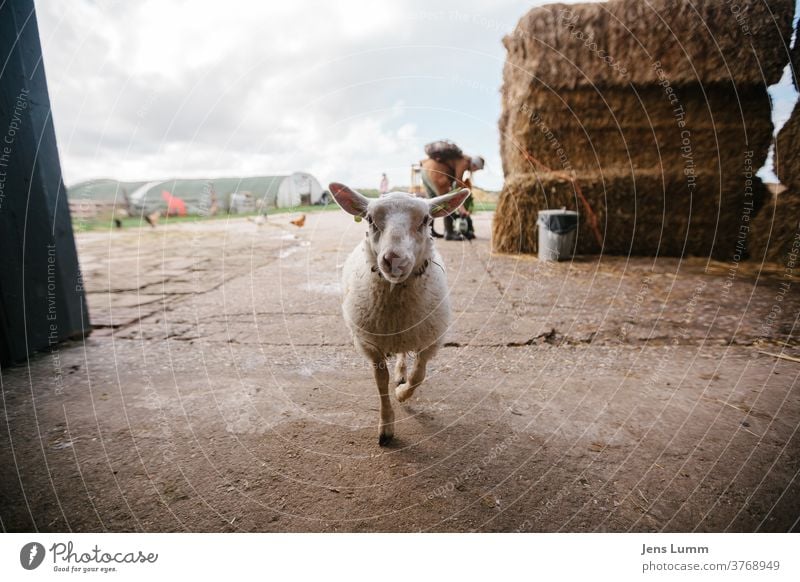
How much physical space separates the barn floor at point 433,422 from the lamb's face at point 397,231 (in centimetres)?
109

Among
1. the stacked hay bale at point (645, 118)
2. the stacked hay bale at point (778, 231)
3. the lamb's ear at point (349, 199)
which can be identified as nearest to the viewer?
the lamb's ear at point (349, 199)

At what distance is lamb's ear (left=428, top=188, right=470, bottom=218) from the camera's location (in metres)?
2.17

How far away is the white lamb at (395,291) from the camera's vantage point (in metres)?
1.95

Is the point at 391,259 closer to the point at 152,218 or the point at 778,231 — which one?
the point at 778,231

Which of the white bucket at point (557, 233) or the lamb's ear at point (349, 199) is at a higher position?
the lamb's ear at point (349, 199)

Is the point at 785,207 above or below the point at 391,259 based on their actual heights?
above

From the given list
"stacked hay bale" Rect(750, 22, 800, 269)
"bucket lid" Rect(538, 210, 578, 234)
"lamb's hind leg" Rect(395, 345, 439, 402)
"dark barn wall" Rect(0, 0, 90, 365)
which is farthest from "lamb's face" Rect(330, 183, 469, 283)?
"stacked hay bale" Rect(750, 22, 800, 269)

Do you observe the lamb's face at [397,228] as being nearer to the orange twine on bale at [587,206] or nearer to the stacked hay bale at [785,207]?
the orange twine on bale at [587,206]

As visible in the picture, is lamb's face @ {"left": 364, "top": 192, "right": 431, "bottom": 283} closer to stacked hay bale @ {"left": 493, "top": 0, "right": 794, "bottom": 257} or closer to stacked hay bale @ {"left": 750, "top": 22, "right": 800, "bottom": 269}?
stacked hay bale @ {"left": 493, "top": 0, "right": 794, "bottom": 257}

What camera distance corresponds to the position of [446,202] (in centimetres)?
220

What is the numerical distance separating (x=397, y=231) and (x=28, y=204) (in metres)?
3.40

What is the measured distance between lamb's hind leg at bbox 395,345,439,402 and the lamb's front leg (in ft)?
0.77

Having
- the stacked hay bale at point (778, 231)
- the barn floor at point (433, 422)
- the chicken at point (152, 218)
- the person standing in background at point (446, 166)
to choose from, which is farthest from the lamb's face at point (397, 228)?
the chicken at point (152, 218)

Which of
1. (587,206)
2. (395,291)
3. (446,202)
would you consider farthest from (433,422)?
(587,206)
